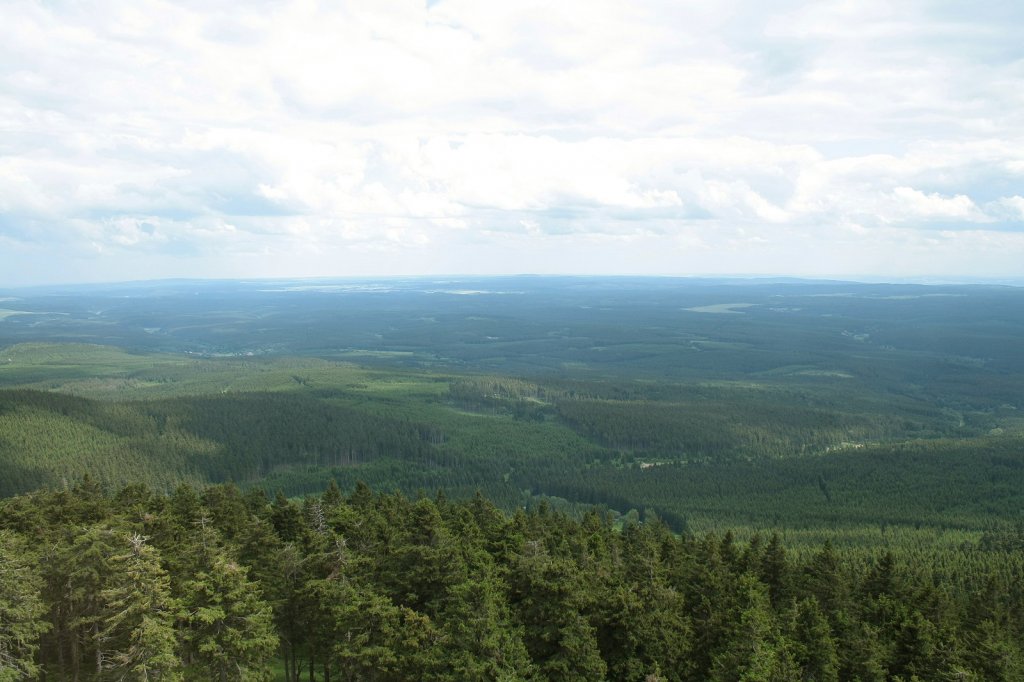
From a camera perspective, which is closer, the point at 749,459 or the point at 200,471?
the point at 200,471

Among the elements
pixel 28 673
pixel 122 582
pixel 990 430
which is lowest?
pixel 990 430

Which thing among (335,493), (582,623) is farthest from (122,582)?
(335,493)

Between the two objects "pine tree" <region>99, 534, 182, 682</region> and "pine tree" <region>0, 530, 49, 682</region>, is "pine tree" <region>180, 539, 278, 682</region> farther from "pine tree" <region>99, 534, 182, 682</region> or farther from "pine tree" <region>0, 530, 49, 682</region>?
"pine tree" <region>0, 530, 49, 682</region>

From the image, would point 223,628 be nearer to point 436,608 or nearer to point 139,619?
point 139,619

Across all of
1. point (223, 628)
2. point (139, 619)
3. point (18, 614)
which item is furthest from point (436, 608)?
point (18, 614)

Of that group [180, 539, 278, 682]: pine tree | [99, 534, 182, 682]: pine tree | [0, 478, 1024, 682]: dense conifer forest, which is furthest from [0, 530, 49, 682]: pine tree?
[180, 539, 278, 682]: pine tree

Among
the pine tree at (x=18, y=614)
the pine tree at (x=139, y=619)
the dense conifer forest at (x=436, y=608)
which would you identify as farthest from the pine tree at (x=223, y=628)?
the pine tree at (x=18, y=614)

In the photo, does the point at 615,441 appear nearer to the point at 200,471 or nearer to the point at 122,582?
the point at 200,471

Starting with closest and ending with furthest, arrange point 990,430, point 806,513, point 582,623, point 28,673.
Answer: point 28,673
point 582,623
point 806,513
point 990,430
